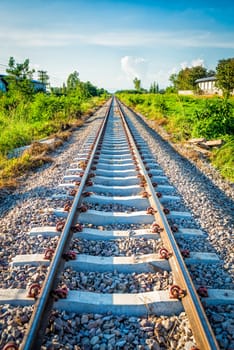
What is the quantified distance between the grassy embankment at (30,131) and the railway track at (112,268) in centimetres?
247

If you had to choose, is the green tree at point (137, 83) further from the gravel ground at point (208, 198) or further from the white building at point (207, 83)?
the gravel ground at point (208, 198)

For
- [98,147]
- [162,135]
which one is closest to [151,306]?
[98,147]

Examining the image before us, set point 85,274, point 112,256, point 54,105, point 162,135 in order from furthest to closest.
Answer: point 54,105 < point 162,135 < point 112,256 < point 85,274

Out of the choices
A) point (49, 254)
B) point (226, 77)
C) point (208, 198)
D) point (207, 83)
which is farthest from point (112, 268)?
point (207, 83)

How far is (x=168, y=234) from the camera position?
3.42 meters

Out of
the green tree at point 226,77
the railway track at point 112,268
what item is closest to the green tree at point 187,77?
the green tree at point 226,77

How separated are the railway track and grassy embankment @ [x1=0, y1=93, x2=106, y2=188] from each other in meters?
2.47

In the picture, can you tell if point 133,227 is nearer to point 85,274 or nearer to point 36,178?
point 85,274

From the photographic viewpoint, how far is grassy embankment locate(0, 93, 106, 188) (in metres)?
6.98

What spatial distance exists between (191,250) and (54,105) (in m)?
15.7

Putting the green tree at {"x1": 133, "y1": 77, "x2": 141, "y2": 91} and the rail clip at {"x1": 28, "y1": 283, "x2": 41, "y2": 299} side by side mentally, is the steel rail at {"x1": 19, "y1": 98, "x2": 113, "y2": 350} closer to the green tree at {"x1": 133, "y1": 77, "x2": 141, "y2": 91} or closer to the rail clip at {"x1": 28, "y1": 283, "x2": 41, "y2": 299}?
the rail clip at {"x1": 28, "y1": 283, "x2": 41, "y2": 299}

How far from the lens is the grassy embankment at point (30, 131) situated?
6.98 metres

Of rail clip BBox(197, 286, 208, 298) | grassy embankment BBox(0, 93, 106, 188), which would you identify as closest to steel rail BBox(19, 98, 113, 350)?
rail clip BBox(197, 286, 208, 298)

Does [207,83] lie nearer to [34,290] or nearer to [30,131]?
[30,131]
